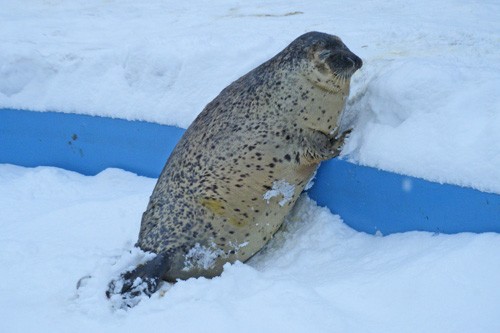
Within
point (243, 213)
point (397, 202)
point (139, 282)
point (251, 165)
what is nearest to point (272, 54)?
point (251, 165)

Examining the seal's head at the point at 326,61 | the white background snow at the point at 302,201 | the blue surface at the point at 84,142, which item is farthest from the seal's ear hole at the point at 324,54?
the blue surface at the point at 84,142

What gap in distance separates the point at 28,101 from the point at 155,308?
2626mm

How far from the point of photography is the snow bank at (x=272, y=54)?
2.94 meters

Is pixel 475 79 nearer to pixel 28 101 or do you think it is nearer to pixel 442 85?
pixel 442 85

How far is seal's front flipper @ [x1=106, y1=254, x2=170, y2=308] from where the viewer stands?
2.86 m

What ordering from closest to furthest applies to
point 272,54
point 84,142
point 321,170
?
1. point 321,170
2. point 272,54
3. point 84,142

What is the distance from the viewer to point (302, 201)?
3428 millimetres

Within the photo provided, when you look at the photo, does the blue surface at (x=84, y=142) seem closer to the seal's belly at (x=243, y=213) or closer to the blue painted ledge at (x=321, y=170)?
the blue painted ledge at (x=321, y=170)

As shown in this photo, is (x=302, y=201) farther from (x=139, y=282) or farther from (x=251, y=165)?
(x=139, y=282)

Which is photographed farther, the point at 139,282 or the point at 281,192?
the point at 281,192

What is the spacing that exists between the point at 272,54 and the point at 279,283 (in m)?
Result: 1.84

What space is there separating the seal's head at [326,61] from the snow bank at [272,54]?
201 mm

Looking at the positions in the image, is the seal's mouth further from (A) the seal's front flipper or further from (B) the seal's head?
(A) the seal's front flipper

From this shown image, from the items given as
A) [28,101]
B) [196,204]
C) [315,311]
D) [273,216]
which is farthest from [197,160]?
[28,101]
